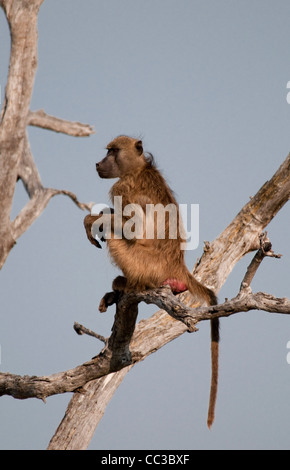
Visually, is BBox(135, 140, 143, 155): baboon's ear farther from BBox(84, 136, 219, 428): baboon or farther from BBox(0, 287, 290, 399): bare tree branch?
BBox(0, 287, 290, 399): bare tree branch

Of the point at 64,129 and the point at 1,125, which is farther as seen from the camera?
the point at 64,129

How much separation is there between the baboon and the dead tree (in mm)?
189

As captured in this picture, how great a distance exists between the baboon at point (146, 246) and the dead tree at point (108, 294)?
19 cm

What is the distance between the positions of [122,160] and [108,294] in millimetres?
1162

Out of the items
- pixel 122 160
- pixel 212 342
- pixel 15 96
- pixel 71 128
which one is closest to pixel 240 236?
pixel 212 342

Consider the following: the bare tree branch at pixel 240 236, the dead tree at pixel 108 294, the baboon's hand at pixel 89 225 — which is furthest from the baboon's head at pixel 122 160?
the bare tree branch at pixel 240 236

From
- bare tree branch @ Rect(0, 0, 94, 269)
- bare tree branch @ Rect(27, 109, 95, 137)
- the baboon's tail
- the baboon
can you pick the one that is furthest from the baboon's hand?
bare tree branch @ Rect(27, 109, 95, 137)

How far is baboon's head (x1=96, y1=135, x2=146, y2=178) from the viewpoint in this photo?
16.7ft

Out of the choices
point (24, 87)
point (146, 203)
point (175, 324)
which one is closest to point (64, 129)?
point (24, 87)

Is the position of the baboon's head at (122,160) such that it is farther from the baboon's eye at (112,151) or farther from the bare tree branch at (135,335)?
the bare tree branch at (135,335)

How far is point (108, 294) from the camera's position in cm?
486

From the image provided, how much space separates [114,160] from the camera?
5.15 meters

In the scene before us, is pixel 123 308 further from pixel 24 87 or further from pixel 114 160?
pixel 24 87
